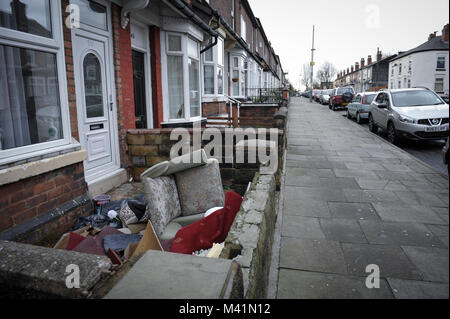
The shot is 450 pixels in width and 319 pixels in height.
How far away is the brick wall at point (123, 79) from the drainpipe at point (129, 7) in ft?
0.28

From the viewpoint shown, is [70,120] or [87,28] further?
[87,28]

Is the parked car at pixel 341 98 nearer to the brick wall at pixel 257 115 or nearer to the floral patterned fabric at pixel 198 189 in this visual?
the brick wall at pixel 257 115

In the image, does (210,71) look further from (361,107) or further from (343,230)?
(343,230)

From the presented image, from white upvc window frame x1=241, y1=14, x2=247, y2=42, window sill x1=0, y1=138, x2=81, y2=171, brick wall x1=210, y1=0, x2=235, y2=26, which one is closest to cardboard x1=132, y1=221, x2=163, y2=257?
window sill x1=0, y1=138, x2=81, y2=171

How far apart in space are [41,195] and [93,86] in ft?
6.84

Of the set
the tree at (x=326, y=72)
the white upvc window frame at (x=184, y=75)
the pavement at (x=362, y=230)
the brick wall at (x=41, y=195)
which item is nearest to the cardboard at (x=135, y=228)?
the brick wall at (x=41, y=195)

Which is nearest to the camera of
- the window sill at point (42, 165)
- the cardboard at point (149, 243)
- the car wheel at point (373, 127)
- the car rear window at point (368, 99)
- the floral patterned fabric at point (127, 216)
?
the cardboard at point (149, 243)

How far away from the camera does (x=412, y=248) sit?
182 cm

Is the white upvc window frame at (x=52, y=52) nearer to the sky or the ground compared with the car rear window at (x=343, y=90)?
nearer to the ground

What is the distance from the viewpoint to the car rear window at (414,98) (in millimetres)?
9670
